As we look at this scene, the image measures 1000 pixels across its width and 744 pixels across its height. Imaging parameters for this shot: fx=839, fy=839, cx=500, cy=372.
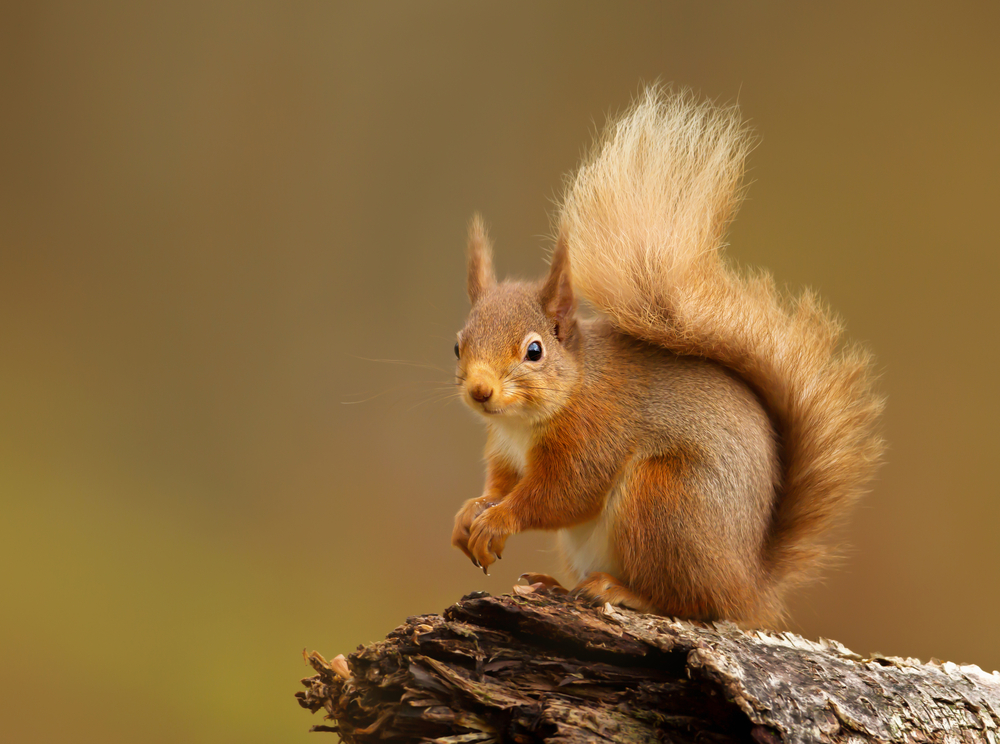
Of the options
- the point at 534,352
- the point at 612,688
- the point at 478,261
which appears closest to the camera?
the point at 612,688

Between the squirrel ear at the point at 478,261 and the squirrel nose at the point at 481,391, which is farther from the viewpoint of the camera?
the squirrel ear at the point at 478,261

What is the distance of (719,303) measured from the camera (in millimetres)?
1647

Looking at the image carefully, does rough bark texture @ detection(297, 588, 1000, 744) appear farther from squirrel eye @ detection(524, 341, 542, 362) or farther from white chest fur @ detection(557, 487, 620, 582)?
squirrel eye @ detection(524, 341, 542, 362)

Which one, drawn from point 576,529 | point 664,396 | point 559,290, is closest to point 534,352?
point 559,290

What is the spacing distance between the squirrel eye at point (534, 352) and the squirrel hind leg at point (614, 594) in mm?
420

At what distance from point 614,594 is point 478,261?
726 millimetres

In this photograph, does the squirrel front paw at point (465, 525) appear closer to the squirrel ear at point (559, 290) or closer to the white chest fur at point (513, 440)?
the white chest fur at point (513, 440)

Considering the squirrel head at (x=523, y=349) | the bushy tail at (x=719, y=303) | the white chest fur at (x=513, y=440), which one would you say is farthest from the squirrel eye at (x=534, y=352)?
the bushy tail at (x=719, y=303)

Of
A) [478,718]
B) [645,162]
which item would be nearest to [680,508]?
[478,718]

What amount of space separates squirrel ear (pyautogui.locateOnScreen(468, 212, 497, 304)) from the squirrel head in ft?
0.19

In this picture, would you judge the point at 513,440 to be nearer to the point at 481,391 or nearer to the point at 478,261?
the point at 481,391

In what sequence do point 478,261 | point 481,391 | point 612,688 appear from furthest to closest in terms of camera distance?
1. point 478,261
2. point 481,391
3. point 612,688

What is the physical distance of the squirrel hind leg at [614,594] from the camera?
149 centimetres

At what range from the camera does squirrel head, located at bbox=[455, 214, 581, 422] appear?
1.49m
